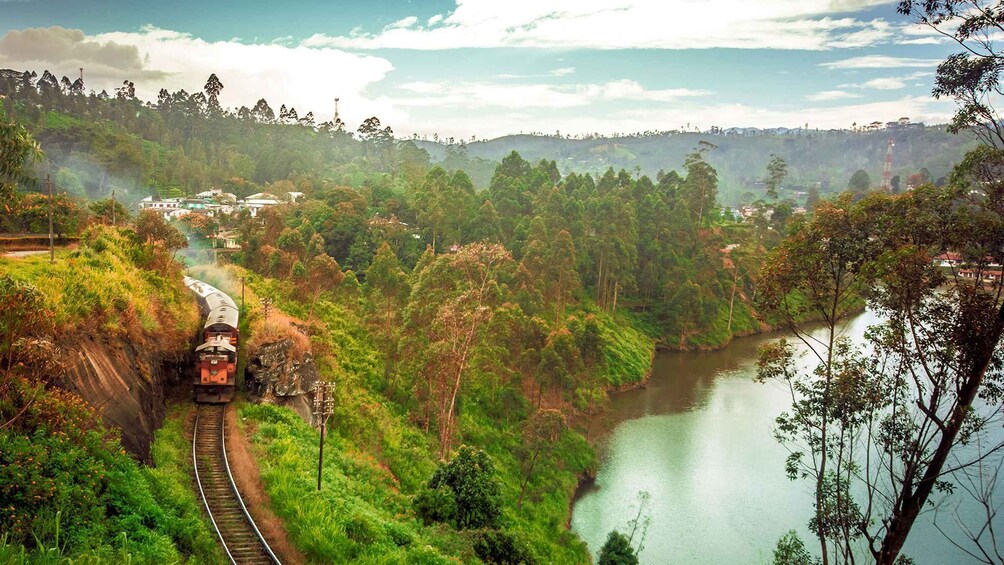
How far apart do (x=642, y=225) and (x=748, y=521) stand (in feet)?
113

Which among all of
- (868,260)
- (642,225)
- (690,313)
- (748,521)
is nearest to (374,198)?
(642,225)

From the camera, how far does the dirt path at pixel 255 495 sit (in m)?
13.3

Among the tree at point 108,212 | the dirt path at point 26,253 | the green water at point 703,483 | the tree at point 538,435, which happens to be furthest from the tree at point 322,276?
the green water at point 703,483

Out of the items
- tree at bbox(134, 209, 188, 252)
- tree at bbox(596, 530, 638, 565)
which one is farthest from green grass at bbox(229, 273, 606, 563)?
tree at bbox(134, 209, 188, 252)

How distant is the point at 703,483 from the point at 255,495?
63.7ft

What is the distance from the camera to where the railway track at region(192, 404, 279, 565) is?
13000mm

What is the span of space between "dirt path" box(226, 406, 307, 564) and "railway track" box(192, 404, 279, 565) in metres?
0.19

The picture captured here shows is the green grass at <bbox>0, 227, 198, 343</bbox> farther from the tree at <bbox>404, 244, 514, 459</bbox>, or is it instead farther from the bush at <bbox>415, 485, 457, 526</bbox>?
the bush at <bbox>415, 485, 457, 526</bbox>

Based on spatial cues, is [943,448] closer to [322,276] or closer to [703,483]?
[703,483]

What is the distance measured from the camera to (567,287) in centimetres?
4250

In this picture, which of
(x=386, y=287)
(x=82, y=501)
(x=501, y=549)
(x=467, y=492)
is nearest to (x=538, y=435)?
(x=467, y=492)

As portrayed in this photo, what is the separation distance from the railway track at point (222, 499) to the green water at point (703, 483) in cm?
1373

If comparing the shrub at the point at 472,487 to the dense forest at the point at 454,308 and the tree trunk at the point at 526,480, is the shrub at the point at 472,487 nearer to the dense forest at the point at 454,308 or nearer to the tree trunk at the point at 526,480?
the dense forest at the point at 454,308

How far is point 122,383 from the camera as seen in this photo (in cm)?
1568
